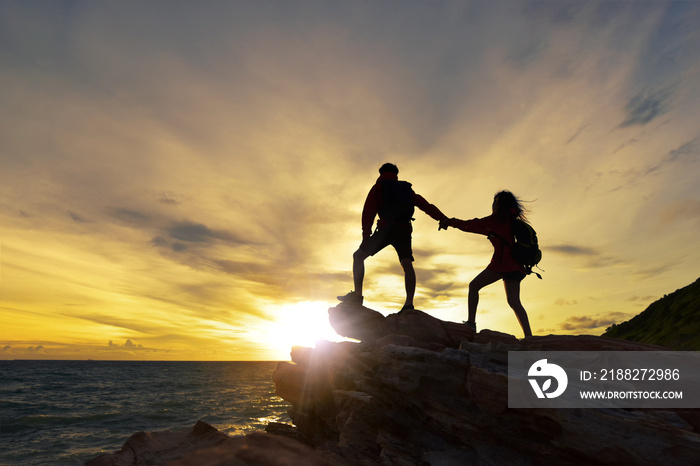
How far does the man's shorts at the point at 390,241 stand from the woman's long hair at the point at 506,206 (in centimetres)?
257

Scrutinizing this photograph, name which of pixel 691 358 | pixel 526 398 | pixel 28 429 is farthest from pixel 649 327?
pixel 28 429

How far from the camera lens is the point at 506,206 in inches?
365

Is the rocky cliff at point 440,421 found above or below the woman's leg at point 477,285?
below

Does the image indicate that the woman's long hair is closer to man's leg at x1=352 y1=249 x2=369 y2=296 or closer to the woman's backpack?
the woman's backpack

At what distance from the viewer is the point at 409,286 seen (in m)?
9.53

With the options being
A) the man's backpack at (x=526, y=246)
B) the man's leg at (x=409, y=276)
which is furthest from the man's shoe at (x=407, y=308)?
the man's backpack at (x=526, y=246)

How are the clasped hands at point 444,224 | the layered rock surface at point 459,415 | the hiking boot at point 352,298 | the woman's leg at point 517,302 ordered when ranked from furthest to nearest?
1. the clasped hands at point 444,224
2. the hiking boot at point 352,298
3. the woman's leg at point 517,302
4. the layered rock surface at point 459,415

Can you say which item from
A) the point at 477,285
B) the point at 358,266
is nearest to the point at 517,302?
the point at 477,285

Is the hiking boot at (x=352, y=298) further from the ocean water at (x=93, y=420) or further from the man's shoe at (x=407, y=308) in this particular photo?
the ocean water at (x=93, y=420)

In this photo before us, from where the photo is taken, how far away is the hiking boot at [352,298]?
967 cm

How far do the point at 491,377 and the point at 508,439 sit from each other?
1.04 m

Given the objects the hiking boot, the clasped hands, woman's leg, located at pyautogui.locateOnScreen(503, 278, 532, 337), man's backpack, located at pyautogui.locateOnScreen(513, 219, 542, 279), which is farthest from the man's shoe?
man's backpack, located at pyautogui.locateOnScreen(513, 219, 542, 279)

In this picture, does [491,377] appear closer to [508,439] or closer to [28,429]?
[508,439]

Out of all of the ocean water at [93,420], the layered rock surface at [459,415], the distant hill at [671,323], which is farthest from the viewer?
the distant hill at [671,323]
